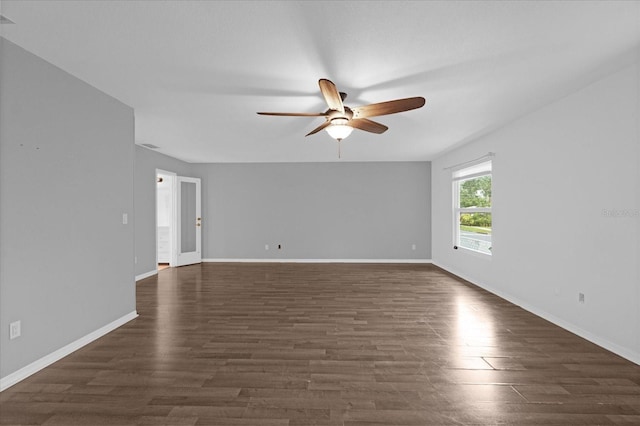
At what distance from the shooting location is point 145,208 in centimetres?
546

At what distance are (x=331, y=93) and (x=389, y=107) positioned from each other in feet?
1.81

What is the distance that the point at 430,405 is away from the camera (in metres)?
1.82

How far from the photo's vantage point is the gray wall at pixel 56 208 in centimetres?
207

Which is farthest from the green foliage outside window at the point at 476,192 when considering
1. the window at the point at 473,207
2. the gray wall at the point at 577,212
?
the gray wall at the point at 577,212

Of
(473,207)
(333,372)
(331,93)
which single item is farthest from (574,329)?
(331,93)

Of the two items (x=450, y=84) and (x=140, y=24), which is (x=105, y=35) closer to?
(x=140, y=24)

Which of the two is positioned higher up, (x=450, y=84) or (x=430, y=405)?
(x=450, y=84)

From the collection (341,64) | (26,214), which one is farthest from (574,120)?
(26,214)

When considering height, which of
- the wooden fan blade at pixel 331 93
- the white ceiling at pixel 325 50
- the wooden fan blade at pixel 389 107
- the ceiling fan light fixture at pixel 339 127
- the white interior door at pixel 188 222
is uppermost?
the white ceiling at pixel 325 50

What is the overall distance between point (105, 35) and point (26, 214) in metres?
1.41

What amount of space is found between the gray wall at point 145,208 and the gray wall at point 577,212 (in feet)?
19.3

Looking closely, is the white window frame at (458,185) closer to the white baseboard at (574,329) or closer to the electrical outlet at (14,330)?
the white baseboard at (574,329)

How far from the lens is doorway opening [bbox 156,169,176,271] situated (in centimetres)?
645

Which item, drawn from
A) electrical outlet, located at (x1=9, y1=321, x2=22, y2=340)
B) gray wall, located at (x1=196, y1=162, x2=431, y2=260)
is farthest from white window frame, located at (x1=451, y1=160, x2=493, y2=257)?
electrical outlet, located at (x1=9, y1=321, x2=22, y2=340)
